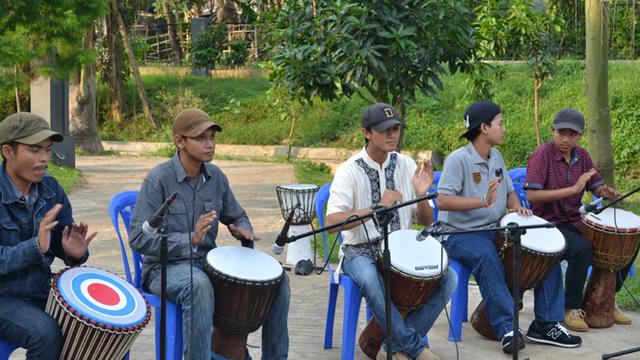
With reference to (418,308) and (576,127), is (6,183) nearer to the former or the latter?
(418,308)

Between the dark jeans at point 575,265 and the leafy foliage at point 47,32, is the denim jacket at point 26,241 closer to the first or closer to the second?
the dark jeans at point 575,265

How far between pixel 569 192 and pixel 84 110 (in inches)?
619

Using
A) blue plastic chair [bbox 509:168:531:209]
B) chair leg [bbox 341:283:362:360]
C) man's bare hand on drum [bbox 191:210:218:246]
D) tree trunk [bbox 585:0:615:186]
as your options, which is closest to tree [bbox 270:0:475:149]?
tree trunk [bbox 585:0:615:186]

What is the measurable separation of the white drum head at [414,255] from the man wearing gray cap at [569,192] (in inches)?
50.5

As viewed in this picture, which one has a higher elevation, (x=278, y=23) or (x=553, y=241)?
(x=278, y=23)

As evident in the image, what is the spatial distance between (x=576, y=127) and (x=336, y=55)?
2.99 metres

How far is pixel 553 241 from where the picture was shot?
6.19 m

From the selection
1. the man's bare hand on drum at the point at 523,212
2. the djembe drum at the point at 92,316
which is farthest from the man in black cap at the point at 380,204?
the djembe drum at the point at 92,316

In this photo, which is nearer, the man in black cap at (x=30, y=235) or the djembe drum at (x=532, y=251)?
the man in black cap at (x=30, y=235)

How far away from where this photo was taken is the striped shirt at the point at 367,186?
5715 millimetres

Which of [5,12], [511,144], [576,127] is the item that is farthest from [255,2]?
[576,127]

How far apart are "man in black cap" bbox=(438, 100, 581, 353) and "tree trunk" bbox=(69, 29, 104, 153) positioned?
1533cm

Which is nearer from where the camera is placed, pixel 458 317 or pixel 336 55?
pixel 458 317

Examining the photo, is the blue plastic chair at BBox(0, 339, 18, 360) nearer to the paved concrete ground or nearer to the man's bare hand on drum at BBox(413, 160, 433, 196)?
the paved concrete ground
